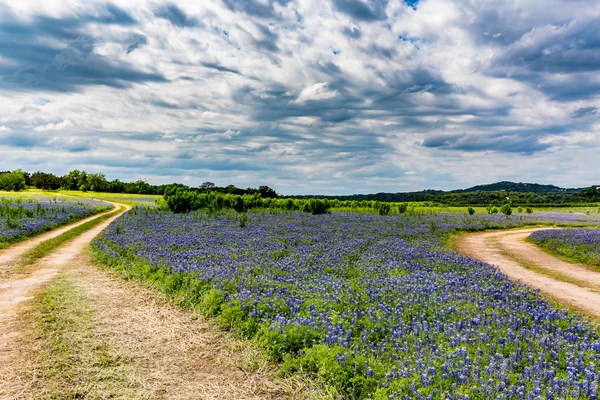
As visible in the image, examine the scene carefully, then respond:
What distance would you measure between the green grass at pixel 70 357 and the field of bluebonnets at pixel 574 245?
2123cm

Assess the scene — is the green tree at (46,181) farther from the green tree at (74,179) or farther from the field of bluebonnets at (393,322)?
the field of bluebonnets at (393,322)

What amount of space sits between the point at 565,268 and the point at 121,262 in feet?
63.6

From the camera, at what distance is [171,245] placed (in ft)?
53.2

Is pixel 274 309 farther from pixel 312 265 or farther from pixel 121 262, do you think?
pixel 121 262

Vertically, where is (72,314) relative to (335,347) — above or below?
below

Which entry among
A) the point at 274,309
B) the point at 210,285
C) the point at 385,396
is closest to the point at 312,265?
the point at 210,285

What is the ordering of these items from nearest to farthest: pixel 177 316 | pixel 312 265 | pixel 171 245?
1. pixel 177 316
2. pixel 312 265
3. pixel 171 245

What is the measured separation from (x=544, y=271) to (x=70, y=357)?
58.7 ft

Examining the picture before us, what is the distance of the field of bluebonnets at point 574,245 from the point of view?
768 inches

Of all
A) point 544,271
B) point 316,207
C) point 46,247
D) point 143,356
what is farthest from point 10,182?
point 544,271

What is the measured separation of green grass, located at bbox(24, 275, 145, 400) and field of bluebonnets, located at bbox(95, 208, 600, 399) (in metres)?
2.28

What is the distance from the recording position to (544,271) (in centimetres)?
1678

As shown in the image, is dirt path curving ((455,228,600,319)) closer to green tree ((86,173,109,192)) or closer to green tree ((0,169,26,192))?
green tree ((0,169,26,192))

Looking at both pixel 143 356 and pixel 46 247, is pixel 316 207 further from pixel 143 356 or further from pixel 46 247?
pixel 143 356
